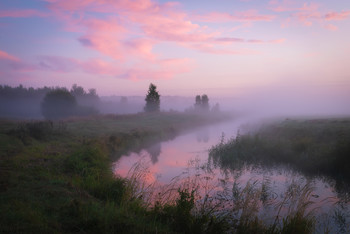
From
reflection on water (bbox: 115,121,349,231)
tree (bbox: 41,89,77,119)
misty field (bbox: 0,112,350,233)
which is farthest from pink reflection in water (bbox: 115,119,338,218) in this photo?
tree (bbox: 41,89,77,119)

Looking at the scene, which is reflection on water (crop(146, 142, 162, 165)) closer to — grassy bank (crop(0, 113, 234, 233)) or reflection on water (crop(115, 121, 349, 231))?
reflection on water (crop(115, 121, 349, 231))

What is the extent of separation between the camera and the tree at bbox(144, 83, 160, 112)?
6237 centimetres

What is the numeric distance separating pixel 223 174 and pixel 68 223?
10.4 meters

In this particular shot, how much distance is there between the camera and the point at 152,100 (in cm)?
6288

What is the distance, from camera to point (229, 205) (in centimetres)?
901

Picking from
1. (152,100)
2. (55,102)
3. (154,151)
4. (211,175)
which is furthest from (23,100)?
(211,175)

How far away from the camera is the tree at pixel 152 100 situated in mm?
62369

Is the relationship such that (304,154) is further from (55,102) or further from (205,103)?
(205,103)

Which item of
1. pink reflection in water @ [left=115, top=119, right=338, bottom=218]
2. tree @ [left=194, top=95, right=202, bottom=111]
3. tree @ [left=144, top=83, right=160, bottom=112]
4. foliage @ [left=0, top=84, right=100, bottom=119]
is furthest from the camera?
tree @ [left=194, top=95, right=202, bottom=111]

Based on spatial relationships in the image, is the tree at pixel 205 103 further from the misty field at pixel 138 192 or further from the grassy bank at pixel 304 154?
the misty field at pixel 138 192

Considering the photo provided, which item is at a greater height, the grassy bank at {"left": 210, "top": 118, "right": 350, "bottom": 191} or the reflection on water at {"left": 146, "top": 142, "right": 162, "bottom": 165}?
the grassy bank at {"left": 210, "top": 118, "right": 350, "bottom": 191}

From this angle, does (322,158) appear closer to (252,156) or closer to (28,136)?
(252,156)

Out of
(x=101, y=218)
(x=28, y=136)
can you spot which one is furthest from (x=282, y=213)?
(x=28, y=136)

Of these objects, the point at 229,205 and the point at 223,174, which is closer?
the point at 229,205
